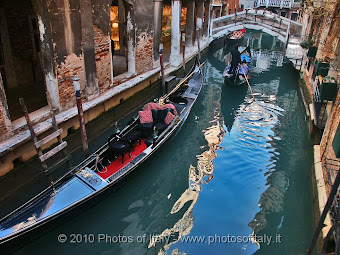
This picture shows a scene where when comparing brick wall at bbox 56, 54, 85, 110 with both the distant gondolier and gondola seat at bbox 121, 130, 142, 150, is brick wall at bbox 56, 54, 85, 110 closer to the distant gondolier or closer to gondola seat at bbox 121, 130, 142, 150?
gondola seat at bbox 121, 130, 142, 150

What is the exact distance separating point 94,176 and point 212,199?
164 centimetres

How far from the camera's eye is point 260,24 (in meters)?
12.3

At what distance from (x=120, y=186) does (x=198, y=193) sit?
1.12 meters

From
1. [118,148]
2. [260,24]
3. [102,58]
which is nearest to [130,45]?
[102,58]

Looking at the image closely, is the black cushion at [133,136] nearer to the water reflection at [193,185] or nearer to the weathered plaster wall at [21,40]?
the water reflection at [193,185]

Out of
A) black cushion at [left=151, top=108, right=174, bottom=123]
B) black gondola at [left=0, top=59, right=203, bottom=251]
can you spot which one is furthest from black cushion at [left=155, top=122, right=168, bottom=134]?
black cushion at [left=151, top=108, right=174, bottom=123]

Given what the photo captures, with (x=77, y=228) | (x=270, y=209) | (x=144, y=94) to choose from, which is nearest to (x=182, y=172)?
(x=270, y=209)

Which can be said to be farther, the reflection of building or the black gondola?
the reflection of building

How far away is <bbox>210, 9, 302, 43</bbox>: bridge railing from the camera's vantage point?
1151 cm

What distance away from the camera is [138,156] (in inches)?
167

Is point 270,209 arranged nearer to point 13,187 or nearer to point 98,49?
point 13,187

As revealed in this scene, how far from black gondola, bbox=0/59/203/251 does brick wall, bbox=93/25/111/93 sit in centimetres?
116

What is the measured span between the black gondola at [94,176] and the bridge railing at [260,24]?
308 inches

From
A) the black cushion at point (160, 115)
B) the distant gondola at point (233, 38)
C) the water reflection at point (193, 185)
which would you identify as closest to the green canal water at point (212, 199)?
the water reflection at point (193, 185)
